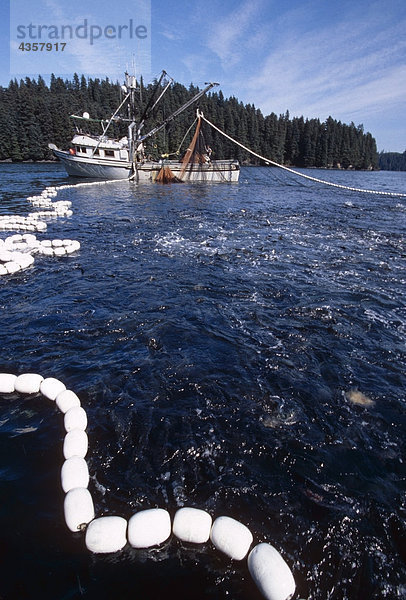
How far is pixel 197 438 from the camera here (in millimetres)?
4891

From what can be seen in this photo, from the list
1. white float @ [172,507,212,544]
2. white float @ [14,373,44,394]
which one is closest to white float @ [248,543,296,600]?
white float @ [172,507,212,544]

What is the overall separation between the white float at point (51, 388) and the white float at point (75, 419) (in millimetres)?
623

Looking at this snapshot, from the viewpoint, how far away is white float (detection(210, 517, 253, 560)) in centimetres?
340

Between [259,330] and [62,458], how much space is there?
5.00 m

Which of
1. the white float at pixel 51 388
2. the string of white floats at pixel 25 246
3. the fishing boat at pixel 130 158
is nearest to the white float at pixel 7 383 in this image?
the white float at pixel 51 388

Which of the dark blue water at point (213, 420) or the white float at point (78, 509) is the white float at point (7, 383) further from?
the white float at point (78, 509)

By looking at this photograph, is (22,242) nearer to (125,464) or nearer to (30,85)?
(125,464)

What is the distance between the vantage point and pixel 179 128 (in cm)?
10094

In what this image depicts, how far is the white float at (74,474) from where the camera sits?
13.2 feet

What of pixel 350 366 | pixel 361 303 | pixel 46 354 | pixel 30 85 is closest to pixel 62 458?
pixel 46 354

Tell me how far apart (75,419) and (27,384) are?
54.5 inches

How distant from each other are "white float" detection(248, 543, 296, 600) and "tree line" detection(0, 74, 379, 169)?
10169 cm

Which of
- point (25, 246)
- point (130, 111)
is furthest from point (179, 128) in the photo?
point (25, 246)

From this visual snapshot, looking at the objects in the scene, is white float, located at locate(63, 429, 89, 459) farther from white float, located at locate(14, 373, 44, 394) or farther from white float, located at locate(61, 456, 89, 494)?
white float, located at locate(14, 373, 44, 394)
